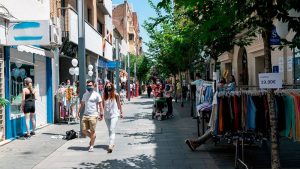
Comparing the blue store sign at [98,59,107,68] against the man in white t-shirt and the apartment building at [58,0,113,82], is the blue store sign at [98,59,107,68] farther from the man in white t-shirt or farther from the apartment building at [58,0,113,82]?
the man in white t-shirt

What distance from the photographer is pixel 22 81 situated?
1411 centimetres

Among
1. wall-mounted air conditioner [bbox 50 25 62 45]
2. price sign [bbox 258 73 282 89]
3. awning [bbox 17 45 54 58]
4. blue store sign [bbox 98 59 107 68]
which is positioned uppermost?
blue store sign [bbox 98 59 107 68]

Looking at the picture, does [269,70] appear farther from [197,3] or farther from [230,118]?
[230,118]

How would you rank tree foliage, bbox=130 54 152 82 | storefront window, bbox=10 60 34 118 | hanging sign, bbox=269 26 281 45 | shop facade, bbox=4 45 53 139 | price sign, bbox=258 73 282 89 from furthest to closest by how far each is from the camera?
tree foliage, bbox=130 54 152 82, storefront window, bbox=10 60 34 118, shop facade, bbox=4 45 53 139, hanging sign, bbox=269 26 281 45, price sign, bbox=258 73 282 89

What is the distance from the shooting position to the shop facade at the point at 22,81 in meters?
12.4

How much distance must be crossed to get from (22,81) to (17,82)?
1.54 ft

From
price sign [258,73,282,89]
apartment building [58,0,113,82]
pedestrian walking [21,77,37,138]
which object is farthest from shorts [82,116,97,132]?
apartment building [58,0,113,82]

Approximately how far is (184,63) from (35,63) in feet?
60.1

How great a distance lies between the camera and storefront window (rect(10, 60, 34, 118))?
13.1m

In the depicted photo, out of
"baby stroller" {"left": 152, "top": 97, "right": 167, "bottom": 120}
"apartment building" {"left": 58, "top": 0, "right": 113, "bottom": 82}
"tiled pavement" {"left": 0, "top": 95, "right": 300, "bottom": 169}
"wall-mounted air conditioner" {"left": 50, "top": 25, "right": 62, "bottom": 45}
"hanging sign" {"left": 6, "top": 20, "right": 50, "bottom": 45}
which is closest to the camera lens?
"tiled pavement" {"left": 0, "top": 95, "right": 300, "bottom": 169}

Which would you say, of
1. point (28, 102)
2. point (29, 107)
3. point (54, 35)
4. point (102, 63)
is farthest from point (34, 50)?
point (102, 63)

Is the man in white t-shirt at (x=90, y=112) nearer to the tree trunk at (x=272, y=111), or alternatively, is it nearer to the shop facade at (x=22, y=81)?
the shop facade at (x=22, y=81)

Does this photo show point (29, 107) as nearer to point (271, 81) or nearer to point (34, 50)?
point (34, 50)

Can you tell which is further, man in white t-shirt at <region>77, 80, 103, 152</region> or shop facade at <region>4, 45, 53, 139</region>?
shop facade at <region>4, 45, 53, 139</region>
